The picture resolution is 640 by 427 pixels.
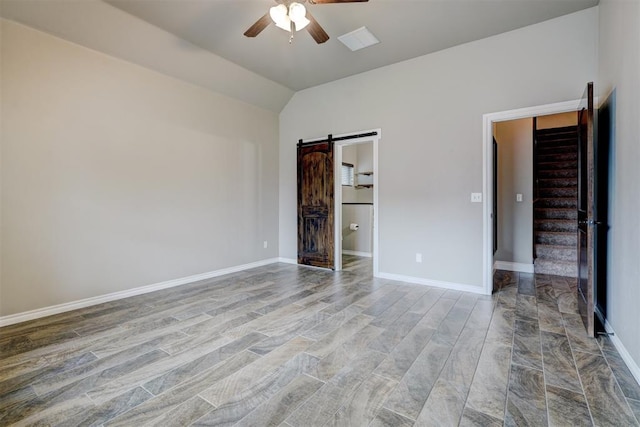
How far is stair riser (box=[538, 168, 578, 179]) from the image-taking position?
5613 mm

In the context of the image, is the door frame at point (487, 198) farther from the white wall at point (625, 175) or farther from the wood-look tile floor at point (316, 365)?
the white wall at point (625, 175)

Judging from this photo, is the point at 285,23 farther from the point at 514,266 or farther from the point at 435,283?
the point at 514,266

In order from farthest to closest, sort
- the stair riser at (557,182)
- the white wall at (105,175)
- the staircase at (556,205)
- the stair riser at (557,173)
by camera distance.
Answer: the stair riser at (557,173) < the stair riser at (557,182) < the staircase at (556,205) < the white wall at (105,175)

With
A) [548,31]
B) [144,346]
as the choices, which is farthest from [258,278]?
[548,31]

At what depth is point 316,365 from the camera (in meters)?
2.10

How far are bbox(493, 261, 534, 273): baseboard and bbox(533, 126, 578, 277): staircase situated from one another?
108 mm

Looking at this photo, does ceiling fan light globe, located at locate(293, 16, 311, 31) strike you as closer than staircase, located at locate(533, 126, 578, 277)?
Yes

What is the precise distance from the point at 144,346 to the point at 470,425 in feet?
7.67

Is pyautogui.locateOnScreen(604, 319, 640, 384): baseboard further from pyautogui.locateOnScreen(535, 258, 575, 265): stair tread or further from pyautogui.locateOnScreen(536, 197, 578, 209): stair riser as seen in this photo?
pyautogui.locateOnScreen(536, 197, 578, 209): stair riser

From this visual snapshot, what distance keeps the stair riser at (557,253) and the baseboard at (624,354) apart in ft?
7.69

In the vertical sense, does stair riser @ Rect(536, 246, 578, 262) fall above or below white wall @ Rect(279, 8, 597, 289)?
below

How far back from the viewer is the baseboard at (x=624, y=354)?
190cm

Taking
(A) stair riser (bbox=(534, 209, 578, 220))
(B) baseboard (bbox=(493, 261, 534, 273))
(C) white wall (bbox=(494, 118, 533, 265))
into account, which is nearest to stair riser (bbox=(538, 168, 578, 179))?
(A) stair riser (bbox=(534, 209, 578, 220))

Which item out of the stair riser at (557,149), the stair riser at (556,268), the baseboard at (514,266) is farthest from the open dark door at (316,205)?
the stair riser at (557,149)
